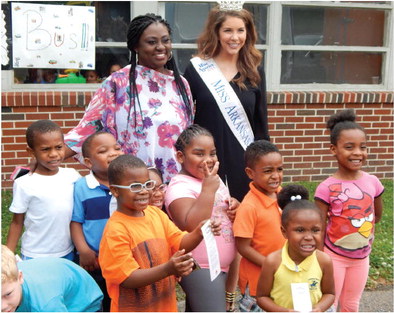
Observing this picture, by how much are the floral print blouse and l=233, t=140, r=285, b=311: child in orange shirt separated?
0.51m

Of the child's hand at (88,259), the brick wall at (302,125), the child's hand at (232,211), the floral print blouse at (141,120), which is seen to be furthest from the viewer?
the brick wall at (302,125)

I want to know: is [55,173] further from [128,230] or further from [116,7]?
[116,7]

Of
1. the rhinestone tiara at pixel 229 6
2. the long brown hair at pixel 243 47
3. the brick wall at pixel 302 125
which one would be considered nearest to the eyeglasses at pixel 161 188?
the long brown hair at pixel 243 47

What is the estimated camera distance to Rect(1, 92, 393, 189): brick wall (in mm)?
5547

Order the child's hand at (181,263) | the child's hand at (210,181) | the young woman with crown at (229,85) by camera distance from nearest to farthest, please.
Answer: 1. the child's hand at (181,263)
2. the child's hand at (210,181)
3. the young woman with crown at (229,85)

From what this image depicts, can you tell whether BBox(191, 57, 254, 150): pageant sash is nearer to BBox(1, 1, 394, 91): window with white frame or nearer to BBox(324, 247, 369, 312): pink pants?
BBox(324, 247, 369, 312): pink pants

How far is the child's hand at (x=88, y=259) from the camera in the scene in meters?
2.63

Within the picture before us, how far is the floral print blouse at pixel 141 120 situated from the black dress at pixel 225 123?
13.7 inches

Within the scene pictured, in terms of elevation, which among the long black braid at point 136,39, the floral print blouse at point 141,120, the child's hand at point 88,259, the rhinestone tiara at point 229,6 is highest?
the rhinestone tiara at point 229,6

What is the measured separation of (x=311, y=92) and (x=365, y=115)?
2.60ft

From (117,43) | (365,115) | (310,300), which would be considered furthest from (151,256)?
(365,115)

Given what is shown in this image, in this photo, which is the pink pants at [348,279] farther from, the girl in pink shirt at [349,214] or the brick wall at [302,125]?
the brick wall at [302,125]

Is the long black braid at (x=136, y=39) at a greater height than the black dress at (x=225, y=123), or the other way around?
the long black braid at (x=136, y=39)

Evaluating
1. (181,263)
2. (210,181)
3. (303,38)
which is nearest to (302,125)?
(303,38)
